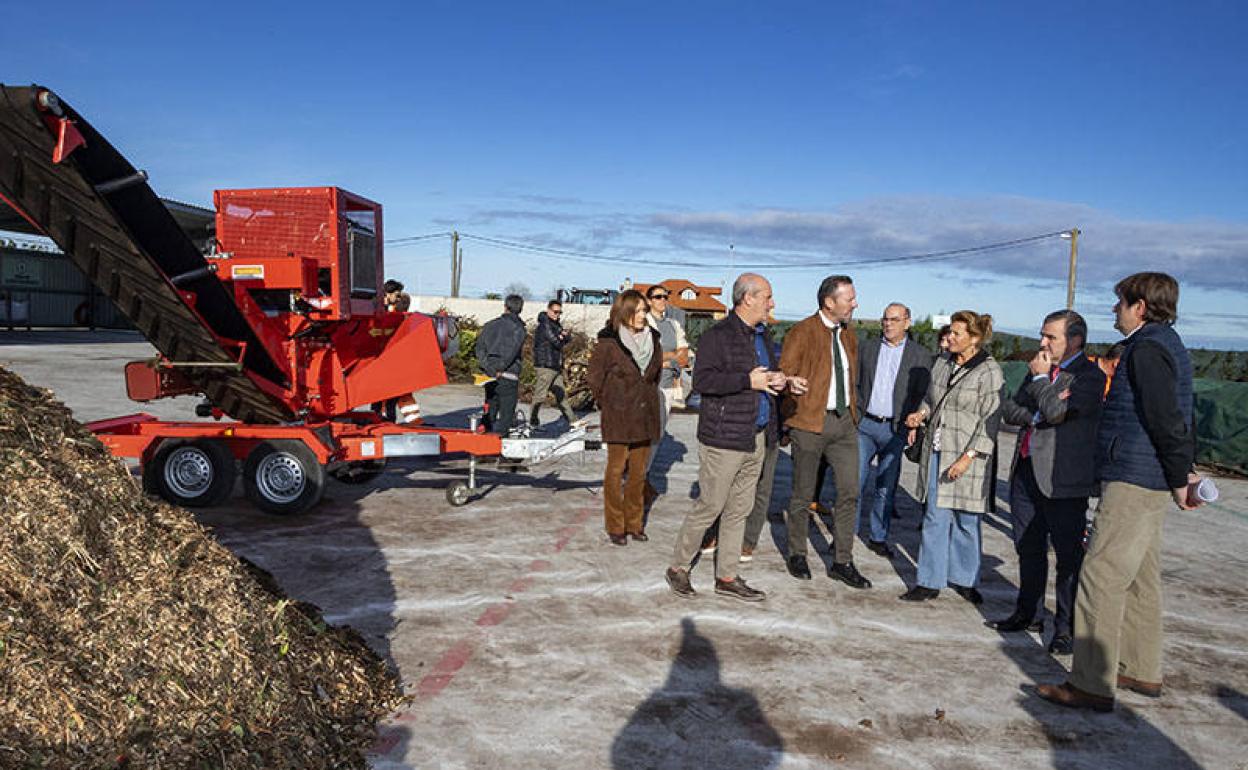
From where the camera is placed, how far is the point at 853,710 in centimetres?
404

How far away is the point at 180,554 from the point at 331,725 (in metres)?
0.94

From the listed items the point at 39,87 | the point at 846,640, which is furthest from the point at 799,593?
the point at 39,87

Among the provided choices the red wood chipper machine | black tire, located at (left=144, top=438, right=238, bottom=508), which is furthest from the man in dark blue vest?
black tire, located at (left=144, top=438, right=238, bottom=508)

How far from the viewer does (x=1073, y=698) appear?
4.13 m

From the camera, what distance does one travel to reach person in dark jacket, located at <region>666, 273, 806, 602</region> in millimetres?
5410

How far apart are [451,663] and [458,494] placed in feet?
11.5

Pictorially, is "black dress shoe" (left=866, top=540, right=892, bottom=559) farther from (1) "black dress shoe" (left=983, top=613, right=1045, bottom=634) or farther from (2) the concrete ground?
(1) "black dress shoe" (left=983, top=613, right=1045, bottom=634)

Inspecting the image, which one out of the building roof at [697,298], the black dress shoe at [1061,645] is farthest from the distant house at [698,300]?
the black dress shoe at [1061,645]

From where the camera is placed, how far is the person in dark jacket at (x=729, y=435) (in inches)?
213

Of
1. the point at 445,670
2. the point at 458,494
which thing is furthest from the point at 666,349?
the point at 445,670

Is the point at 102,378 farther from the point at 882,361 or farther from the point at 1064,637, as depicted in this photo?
the point at 1064,637

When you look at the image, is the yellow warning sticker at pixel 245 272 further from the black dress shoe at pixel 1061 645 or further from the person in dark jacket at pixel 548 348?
the black dress shoe at pixel 1061 645

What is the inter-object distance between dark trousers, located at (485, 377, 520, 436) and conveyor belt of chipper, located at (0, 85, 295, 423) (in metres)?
3.52

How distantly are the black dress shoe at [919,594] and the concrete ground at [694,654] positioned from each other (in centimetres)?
9
